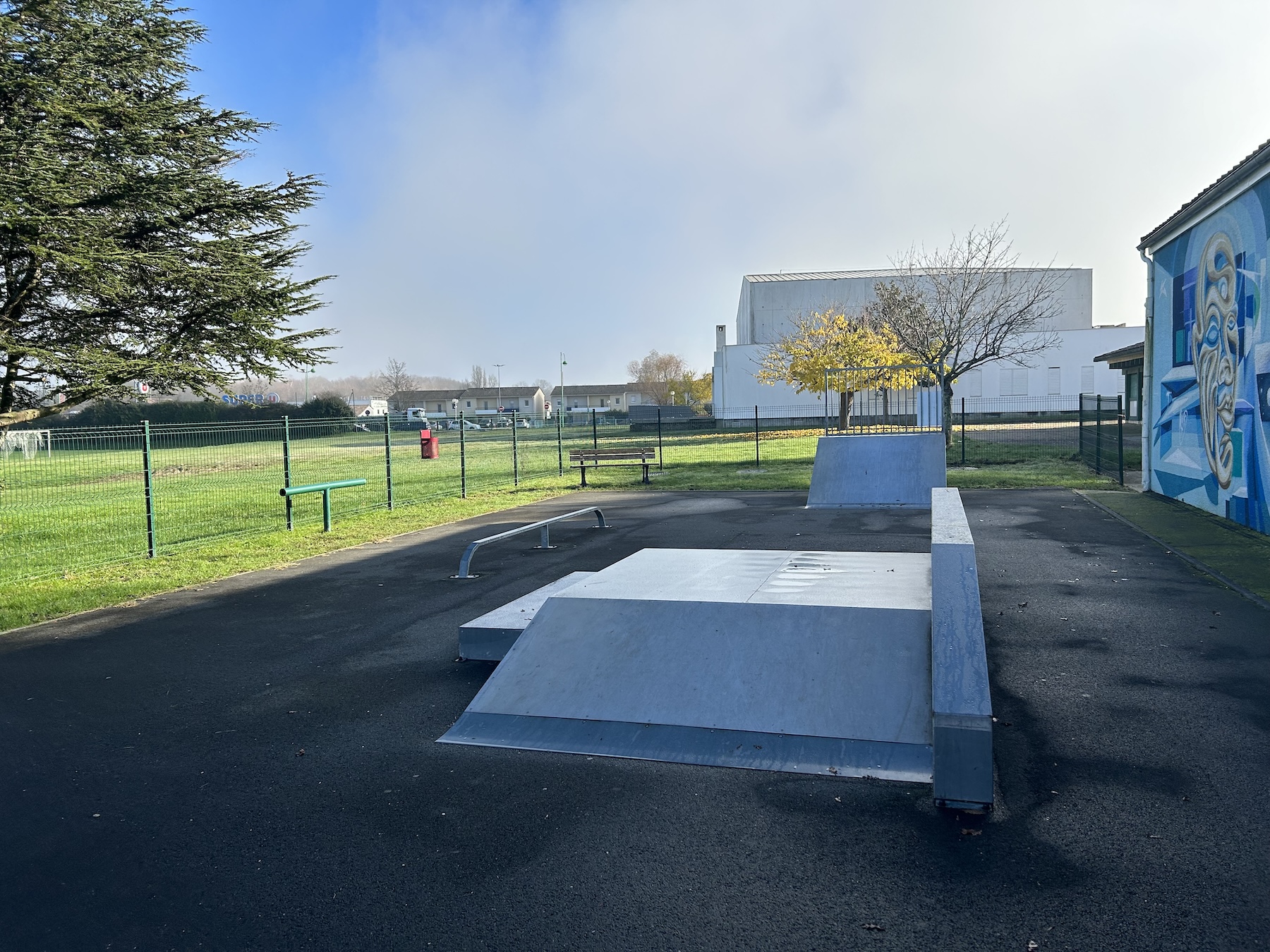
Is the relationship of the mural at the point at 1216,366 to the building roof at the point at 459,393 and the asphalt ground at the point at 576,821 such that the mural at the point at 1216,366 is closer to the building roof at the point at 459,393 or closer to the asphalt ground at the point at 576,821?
the asphalt ground at the point at 576,821

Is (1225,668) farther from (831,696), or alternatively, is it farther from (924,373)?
(924,373)

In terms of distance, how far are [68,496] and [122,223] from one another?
14.7 feet

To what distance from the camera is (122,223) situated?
14.0m

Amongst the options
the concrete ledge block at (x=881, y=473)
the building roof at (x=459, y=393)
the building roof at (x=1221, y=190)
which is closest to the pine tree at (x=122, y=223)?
the concrete ledge block at (x=881, y=473)

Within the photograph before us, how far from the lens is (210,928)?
3125 millimetres

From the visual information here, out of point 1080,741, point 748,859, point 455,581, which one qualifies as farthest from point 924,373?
point 748,859

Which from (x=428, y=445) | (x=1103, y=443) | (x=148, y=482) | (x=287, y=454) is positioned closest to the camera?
(x=148, y=482)

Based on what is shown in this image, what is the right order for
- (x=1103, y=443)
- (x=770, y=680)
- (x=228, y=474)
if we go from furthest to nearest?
(x=1103, y=443) → (x=228, y=474) → (x=770, y=680)

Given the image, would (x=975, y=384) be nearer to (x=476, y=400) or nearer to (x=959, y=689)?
(x=959, y=689)

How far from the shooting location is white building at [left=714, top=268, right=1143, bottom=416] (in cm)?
5319

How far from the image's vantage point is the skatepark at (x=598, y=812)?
311 centimetres

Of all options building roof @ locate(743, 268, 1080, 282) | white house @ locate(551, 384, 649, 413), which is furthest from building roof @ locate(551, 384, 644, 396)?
building roof @ locate(743, 268, 1080, 282)

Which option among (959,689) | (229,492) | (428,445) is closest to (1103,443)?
(428,445)

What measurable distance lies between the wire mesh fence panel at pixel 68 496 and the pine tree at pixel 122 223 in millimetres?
1731
